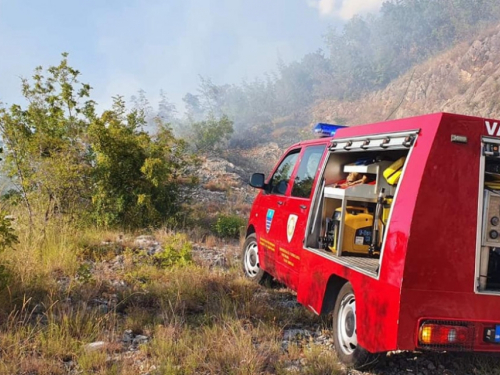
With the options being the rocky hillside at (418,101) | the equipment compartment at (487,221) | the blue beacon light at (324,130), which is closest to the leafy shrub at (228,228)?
the blue beacon light at (324,130)

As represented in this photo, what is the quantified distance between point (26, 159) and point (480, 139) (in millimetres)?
8766

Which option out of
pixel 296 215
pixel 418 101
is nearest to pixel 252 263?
pixel 296 215

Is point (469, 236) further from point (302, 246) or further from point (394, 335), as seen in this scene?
point (302, 246)

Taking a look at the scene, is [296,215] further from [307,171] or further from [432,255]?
[432,255]

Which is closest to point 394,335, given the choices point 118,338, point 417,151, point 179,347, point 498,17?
point 417,151

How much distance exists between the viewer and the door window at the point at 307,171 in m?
4.81

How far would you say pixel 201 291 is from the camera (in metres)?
5.36

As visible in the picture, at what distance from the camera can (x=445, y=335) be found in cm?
289

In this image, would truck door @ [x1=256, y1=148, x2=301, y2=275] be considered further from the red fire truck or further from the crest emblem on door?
the red fire truck

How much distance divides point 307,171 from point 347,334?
2023 mm

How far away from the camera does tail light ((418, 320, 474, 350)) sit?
2877 millimetres

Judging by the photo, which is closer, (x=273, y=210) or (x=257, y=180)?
(x=273, y=210)

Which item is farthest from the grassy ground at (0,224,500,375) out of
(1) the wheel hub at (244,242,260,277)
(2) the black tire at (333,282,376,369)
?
(1) the wheel hub at (244,242,260,277)

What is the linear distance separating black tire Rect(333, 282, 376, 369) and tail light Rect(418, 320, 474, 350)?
0.66 meters
